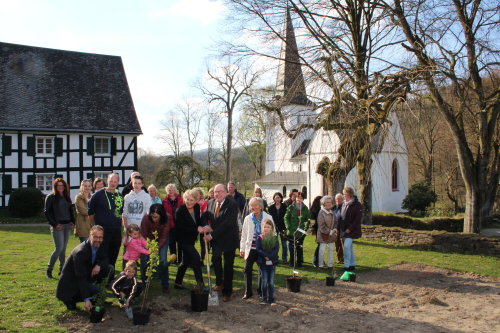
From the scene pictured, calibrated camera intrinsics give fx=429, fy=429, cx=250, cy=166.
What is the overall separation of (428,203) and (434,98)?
19960mm

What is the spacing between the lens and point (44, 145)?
1056 inches

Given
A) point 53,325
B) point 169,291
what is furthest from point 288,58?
point 53,325

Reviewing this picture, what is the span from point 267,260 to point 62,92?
25.7 meters

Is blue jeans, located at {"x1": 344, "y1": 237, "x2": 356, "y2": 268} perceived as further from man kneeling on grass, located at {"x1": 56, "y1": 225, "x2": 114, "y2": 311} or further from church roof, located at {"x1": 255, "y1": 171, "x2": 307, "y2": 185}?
church roof, located at {"x1": 255, "y1": 171, "x2": 307, "y2": 185}

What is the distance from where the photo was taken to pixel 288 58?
17.9m

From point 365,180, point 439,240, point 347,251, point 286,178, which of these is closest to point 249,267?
point 347,251

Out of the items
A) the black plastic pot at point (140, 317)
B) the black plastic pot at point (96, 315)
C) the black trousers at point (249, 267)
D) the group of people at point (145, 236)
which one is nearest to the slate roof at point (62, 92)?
the group of people at point (145, 236)

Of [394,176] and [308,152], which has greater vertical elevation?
[308,152]

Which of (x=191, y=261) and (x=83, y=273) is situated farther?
(x=191, y=261)

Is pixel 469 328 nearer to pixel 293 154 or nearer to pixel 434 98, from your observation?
pixel 434 98

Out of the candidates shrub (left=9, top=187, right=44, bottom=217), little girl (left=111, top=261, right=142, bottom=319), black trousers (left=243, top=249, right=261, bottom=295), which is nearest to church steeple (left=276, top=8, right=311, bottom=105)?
black trousers (left=243, top=249, right=261, bottom=295)

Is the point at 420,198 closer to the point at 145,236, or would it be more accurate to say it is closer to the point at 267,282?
the point at 267,282

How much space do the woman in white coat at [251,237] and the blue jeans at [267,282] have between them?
A: 0.86 ft

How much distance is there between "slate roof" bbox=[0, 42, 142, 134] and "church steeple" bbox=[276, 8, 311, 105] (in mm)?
14621
